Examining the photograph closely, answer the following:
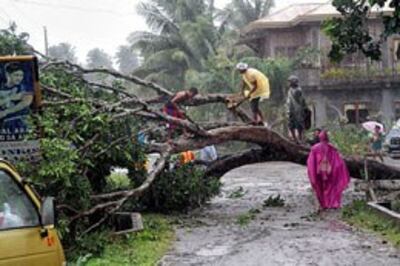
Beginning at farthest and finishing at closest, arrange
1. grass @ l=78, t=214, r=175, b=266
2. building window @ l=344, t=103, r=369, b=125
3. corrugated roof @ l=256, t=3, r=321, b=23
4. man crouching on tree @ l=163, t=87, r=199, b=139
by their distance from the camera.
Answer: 1. corrugated roof @ l=256, t=3, r=321, b=23
2. building window @ l=344, t=103, r=369, b=125
3. man crouching on tree @ l=163, t=87, r=199, b=139
4. grass @ l=78, t=214, r=175, b=266

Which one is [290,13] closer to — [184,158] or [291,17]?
[291,17]

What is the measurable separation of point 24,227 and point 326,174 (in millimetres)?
9730

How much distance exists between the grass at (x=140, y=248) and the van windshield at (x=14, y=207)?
3.50 m

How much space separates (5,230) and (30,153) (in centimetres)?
404

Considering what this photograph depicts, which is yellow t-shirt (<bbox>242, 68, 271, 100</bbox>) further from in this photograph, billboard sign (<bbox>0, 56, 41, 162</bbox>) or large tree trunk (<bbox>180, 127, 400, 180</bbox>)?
billboard sign (<bbox>0, 56, 41, 162</bbox>)

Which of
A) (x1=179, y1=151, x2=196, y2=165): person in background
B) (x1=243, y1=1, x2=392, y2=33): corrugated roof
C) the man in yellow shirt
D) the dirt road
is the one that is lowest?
the dirt road

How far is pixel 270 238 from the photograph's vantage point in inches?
456

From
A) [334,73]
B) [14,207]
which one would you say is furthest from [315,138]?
[334,73]

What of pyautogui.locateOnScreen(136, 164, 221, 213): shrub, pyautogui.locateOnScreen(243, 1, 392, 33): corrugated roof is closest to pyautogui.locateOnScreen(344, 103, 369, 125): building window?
pyautogui.locateOnScreen(243, 1, 392, 33): corrugated roof

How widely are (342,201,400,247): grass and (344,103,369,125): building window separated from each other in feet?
74.9

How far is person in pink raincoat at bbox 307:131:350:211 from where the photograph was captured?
14656 mm

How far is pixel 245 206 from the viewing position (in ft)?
52.5

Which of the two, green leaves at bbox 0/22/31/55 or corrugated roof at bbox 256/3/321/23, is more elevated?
corrugated roof at bbox 256/3/321/23

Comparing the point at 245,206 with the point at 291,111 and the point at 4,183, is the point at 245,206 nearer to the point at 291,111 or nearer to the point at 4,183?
the point at 291,111
